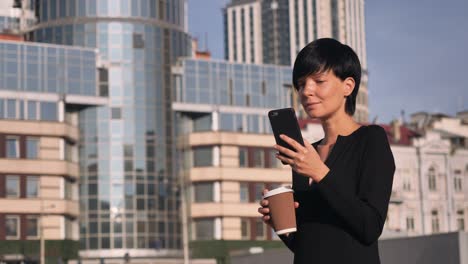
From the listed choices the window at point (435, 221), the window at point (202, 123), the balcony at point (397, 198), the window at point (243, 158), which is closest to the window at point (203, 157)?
the window at point (202, 123)

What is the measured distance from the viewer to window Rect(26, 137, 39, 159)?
251ft

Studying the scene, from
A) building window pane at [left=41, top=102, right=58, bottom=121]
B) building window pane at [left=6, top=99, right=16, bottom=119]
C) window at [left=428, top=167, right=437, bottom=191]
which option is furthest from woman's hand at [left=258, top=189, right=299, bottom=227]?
window at [left=428, top=167, right=437, bottom=191]

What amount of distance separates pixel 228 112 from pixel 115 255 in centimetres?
1470

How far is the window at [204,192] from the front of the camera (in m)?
82.7

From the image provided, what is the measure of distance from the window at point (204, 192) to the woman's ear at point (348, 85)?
77795 millimetres

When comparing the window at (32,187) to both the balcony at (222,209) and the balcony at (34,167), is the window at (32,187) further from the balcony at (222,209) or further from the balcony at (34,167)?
the balcony at (222,209)

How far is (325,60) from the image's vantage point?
15.9ft

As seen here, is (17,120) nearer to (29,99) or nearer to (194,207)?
(29,99)

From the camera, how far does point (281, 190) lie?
4645 millimetres

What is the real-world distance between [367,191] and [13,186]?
73.9 m

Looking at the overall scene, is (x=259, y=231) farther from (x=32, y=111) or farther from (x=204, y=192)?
(x=32, y=111)

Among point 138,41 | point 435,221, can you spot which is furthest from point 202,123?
point 435,221

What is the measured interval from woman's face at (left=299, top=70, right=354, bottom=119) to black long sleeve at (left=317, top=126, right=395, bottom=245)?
217 millimetres

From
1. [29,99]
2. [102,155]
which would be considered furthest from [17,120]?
[102,155]
